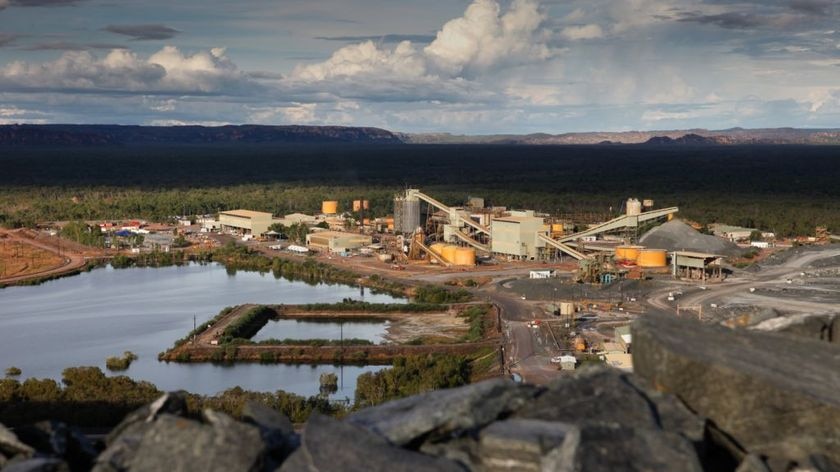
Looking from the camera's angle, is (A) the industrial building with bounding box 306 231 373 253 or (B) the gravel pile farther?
(A) the industrial building with bounding box 306 231 373 253

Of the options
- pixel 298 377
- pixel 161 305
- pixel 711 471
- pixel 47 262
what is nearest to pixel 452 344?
pixel 298 377

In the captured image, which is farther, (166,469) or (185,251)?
(185,251)

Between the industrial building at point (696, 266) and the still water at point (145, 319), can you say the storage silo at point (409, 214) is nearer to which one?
the still water at point (145, 319)

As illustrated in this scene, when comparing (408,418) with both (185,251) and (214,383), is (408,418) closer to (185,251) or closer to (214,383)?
(214,383)

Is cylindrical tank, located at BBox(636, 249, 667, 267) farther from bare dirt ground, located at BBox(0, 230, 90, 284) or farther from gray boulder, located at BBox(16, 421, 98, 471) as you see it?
gray boulder, located at BBox(16, 421, 98, 471)

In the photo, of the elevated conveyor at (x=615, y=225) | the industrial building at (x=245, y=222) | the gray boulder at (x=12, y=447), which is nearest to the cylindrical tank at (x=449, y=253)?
the elevated conveyor at (x=615, y=225)

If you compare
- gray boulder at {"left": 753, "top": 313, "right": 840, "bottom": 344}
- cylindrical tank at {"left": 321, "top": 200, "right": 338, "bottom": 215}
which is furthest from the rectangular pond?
cylindrical tank at {"left": 321, "top": 200, "right": 338, "bottom": 215}

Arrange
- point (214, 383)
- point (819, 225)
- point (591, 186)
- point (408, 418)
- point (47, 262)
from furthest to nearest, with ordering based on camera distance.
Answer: point (591, 186)
point (819, 225)
point (47, 262)
point (214, 383)
point (408, 418)
